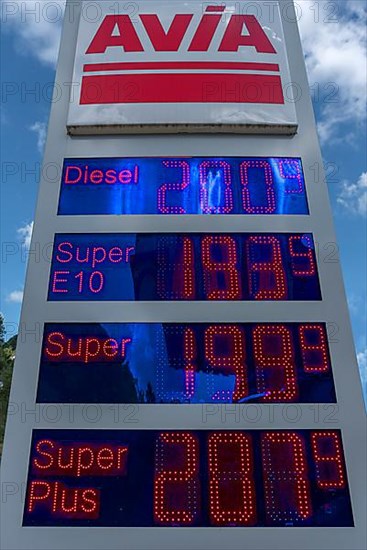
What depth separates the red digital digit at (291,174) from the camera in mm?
5414

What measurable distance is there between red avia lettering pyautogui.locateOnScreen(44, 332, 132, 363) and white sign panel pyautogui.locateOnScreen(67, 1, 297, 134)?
2.65m

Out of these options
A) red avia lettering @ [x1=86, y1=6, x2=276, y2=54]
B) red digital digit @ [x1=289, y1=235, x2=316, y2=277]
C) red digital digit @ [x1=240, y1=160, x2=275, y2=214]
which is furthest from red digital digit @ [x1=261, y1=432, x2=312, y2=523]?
red avia lettering @ [x1=86, y1=6, x2=276, y2=54]

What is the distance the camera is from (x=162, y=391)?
4.29 m

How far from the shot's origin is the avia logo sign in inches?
241

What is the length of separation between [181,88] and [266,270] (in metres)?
2.78

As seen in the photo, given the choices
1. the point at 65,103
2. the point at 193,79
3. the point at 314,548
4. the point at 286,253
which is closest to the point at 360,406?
the point at 314,548

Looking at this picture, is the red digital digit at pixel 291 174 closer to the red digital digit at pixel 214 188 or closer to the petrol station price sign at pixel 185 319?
the petrol station price sign at pixel 185 319

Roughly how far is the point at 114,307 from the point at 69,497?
164 cm

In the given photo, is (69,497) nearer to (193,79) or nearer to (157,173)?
(157,173)

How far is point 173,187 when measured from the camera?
5363mm

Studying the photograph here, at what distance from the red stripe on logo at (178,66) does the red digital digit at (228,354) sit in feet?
11.8

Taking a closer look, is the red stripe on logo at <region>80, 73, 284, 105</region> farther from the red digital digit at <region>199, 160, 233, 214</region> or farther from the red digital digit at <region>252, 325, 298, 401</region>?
the red digital digit at <region>252, 325, 298, 401</region>

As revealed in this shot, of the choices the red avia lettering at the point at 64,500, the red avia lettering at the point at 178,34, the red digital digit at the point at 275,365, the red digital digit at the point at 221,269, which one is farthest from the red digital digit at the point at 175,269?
the red avia lettering at the point at 178,34

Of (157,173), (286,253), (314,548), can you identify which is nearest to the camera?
(314,548)
